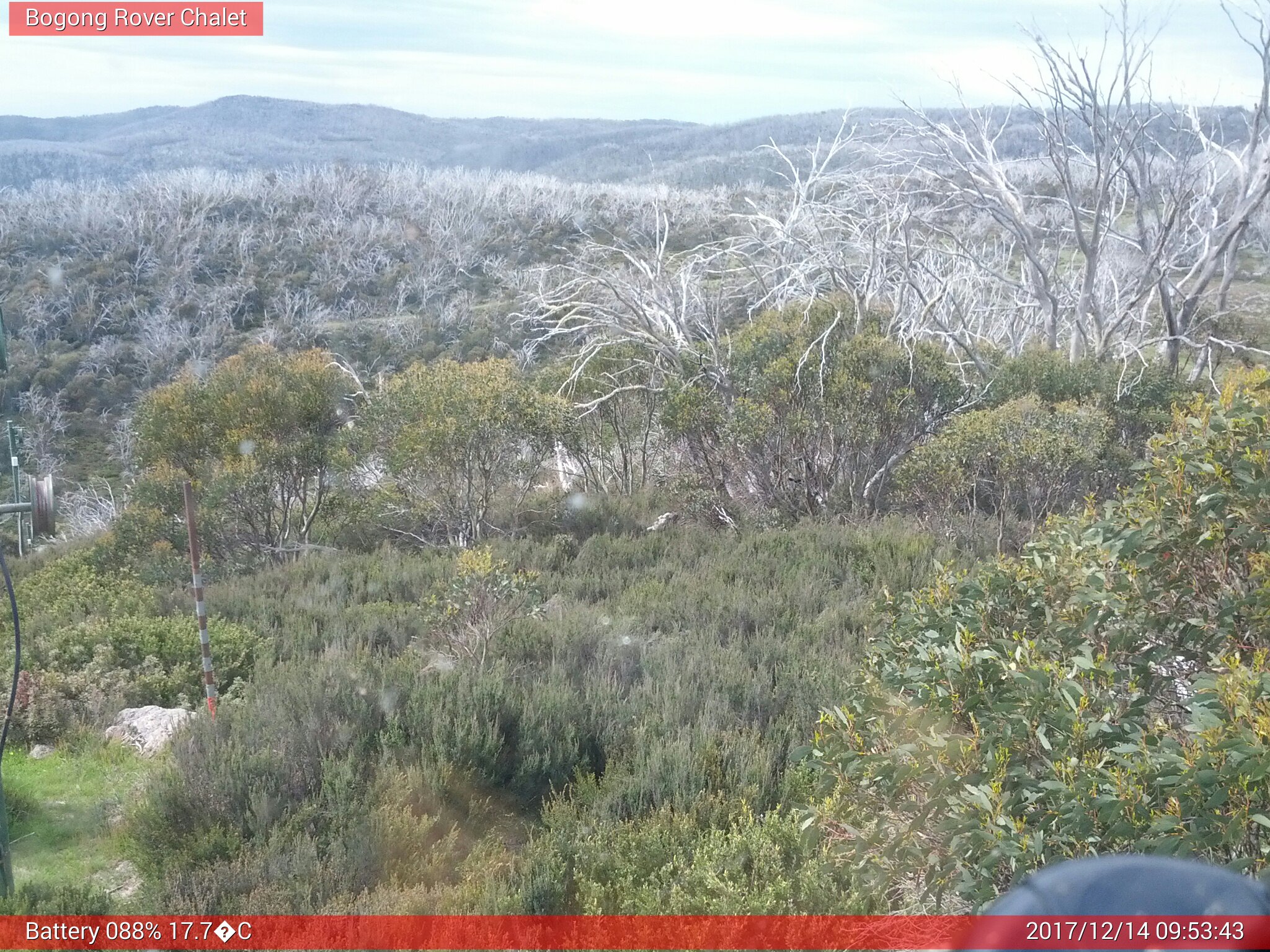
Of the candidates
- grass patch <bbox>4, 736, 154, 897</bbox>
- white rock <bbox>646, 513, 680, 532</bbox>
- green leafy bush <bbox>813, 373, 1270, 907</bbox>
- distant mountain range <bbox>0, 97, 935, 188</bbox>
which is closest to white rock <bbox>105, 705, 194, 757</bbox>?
grass patch <bbox>4, 736, 154, 897</bbox>

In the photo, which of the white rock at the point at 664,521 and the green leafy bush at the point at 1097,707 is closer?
the green leafy bush at the point at 1097,707

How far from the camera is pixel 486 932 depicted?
329 cm

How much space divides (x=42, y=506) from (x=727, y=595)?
483cm

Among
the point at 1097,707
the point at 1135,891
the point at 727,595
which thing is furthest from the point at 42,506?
the point at 727,595

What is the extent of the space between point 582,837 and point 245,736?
1849 mm

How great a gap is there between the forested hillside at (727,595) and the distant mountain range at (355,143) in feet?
109

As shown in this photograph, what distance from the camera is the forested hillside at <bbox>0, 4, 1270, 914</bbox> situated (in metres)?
2.79

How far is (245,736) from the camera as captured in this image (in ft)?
15.4

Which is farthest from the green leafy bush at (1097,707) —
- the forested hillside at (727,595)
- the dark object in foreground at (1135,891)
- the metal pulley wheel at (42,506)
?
the metal pulley wheel at (42,506)

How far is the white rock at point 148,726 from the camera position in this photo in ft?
18.2

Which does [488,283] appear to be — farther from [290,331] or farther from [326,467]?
[326,467]

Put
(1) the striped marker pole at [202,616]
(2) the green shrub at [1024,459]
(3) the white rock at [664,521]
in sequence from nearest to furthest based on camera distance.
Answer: (1) the striped marker pole at [202,616] < (2) the green shrub at [1024,459] < (3) the white rock at [664,521]

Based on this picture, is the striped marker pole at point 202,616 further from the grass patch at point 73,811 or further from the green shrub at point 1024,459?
the green shrub at point 1024,459

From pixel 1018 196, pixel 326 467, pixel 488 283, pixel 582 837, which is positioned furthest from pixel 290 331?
pixel 582 837
